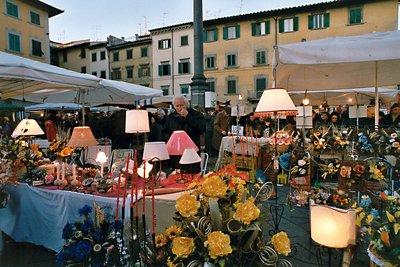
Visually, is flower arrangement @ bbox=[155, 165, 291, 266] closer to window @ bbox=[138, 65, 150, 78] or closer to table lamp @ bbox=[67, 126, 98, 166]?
table lamp @ bbox=[67, 126, 98, 166]

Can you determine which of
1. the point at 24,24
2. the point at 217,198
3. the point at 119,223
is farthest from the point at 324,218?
the point at 24,24

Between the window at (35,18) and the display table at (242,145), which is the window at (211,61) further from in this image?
the display table at (242,145)

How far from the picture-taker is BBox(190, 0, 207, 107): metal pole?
28.0 ft

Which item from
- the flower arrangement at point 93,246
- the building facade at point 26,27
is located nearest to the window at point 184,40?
the building facade at point 26,27

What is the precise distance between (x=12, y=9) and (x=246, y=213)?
95.7 feet

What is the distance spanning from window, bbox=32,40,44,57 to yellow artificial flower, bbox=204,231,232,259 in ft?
95.1

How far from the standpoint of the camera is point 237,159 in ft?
18.7

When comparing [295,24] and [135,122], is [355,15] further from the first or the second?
[135,122]

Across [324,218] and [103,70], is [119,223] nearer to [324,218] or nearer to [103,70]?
[324,218]

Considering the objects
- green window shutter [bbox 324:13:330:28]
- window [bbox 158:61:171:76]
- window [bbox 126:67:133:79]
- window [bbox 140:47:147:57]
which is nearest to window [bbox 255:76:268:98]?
green window shutter [bbox 324:13:330:28]

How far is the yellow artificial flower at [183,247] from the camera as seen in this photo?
144cm

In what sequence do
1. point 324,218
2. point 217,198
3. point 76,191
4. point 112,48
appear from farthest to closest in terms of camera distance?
1. point 112,48
2. point 76,191
3. point 324,218
4. point 217,198

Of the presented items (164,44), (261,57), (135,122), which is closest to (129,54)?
(164,44)

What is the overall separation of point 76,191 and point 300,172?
256 cm
